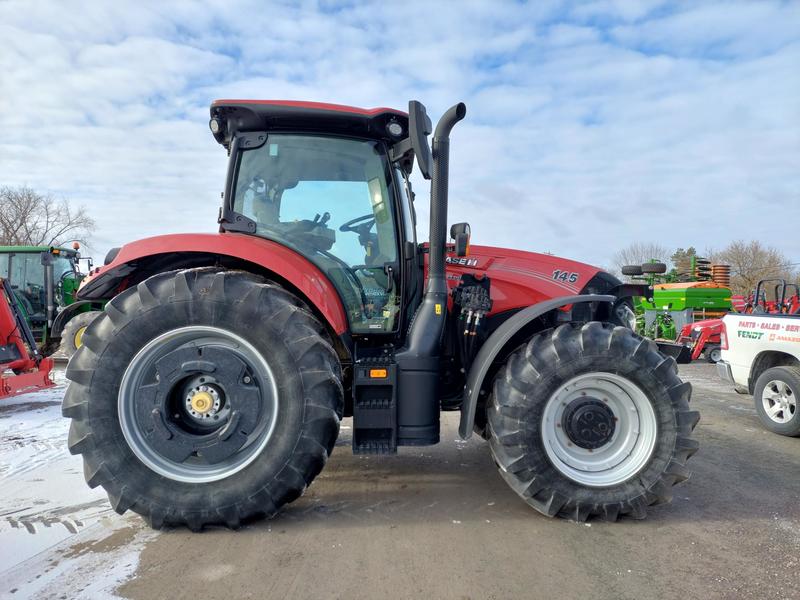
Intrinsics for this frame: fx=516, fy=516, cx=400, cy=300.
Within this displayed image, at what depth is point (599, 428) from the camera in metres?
3.11

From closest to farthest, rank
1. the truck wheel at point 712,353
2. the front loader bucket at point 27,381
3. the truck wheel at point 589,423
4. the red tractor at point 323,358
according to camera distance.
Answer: the red tractor at point 323,358, the truck wheel at point 589,423, the front loader bucket at point 27,381, the truck wheel at point 712,353

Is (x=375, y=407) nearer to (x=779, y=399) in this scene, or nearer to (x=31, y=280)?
(x=779, y=399)

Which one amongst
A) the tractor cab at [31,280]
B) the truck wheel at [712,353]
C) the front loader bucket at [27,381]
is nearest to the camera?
the front loader bucket at [27,381]

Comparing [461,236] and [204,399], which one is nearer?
[204,399]

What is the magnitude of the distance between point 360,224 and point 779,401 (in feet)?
16.8

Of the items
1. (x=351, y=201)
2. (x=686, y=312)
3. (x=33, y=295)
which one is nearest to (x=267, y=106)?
(x=351, y=201)

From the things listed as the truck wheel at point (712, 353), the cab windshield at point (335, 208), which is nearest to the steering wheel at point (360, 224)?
the cab windshield at point (335, 208)

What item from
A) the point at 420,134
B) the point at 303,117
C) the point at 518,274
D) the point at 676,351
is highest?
the point at 303,117

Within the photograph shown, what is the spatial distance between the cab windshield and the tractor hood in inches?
22.1

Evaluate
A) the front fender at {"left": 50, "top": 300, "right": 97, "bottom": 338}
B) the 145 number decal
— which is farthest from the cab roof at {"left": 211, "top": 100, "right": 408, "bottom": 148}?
the front fender at {"left": 50, "top": 300, "right": 97, "bottom": 338}

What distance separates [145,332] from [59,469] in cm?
185

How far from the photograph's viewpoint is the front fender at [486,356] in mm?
3107

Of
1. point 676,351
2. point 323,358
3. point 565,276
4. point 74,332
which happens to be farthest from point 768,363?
point 74,332

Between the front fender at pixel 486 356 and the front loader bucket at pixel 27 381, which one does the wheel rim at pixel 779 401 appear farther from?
the front loader bucket at pixel 27 381
